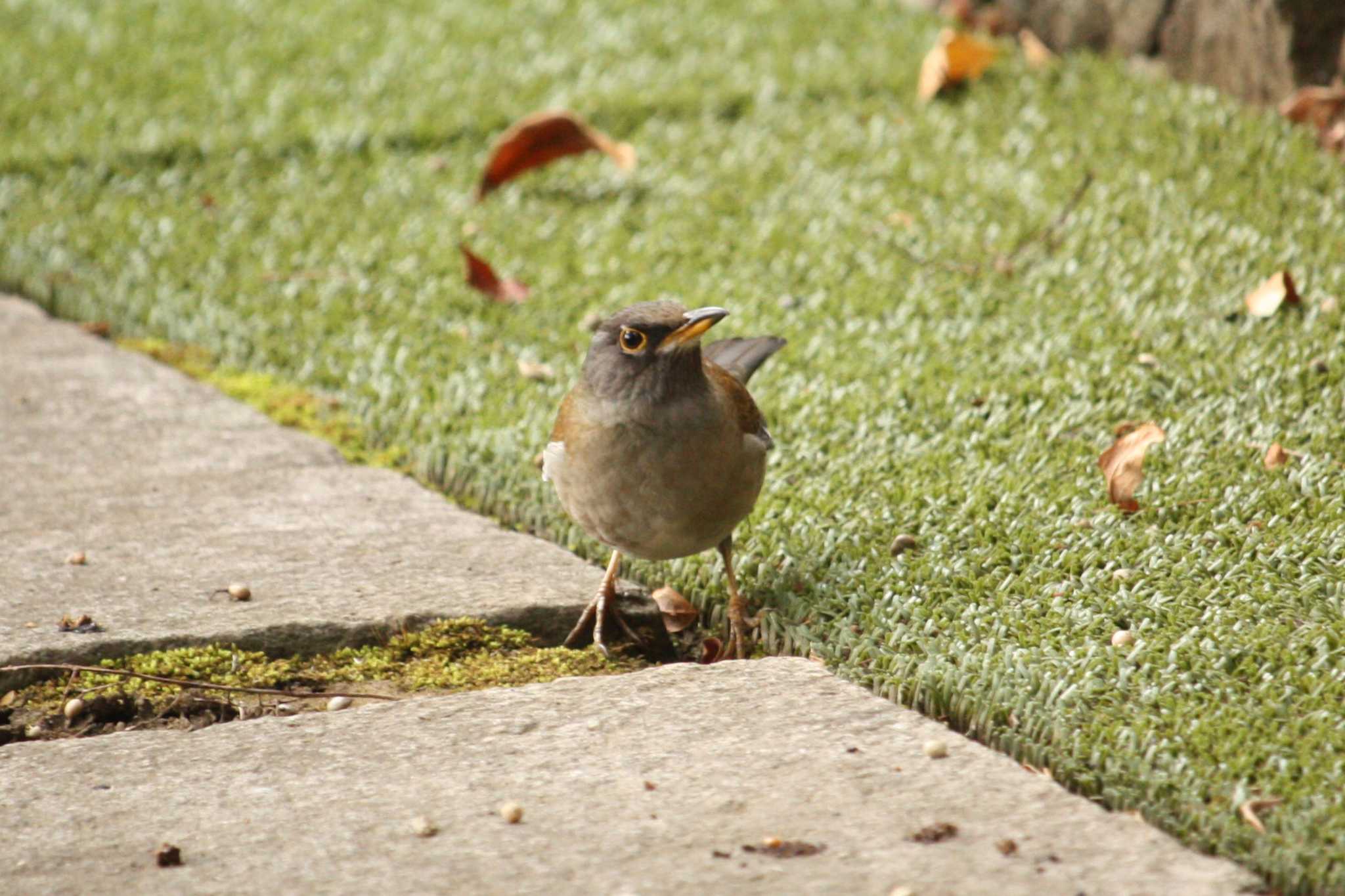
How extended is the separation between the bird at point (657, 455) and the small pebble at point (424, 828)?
34.5 inches

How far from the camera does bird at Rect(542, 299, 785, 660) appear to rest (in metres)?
3.32

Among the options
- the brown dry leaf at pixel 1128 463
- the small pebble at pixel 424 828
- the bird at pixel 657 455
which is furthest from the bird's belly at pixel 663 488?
the small pebble at pixel 424 828

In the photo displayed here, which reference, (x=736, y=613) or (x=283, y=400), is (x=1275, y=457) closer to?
(x=736, y=613)

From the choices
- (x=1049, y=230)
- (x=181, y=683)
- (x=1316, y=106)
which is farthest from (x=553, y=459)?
(x=1316, y=106)

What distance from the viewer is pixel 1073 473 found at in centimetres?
382

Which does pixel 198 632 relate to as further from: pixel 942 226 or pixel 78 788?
pixel 942 226

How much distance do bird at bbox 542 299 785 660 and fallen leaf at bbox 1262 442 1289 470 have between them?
4.06 ft

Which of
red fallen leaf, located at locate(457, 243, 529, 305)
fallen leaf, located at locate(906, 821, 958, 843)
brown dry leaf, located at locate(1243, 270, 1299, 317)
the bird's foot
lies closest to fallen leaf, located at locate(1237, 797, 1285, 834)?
fallen leaf, located at locate(906, 821, 958, 843)

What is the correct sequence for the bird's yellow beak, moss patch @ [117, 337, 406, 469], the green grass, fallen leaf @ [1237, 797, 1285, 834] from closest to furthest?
fallen leaf @ [1237, 797, 1285, 834] < the green grass < the bird's yellow beak < moss patch @ [117, 337, 406, 469]

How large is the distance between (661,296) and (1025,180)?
4.96 ft

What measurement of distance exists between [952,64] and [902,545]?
3.62 meters

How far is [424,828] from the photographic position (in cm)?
246

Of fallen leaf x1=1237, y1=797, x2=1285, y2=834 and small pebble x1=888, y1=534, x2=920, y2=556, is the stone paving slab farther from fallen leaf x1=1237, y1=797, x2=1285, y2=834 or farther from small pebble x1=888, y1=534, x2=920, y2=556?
small pebble x1=888, y1=534, x2=920, y2=556

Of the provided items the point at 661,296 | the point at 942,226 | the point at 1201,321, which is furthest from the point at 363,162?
the point at 1201,321
